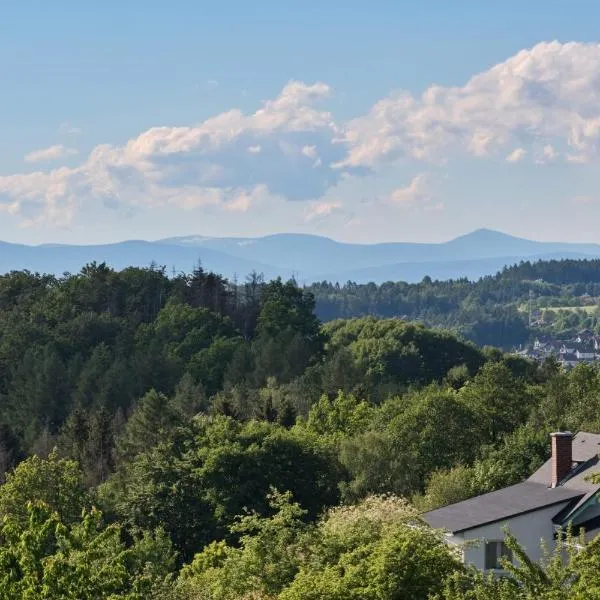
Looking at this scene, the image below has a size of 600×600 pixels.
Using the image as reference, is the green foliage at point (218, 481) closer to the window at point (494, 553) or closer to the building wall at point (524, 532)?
the building wall at point (524, 532)

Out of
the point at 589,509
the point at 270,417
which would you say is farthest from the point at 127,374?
the point at 589,509

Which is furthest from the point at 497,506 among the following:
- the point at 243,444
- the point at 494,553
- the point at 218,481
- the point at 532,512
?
the point at 243,444

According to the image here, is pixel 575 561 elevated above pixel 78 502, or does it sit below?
above

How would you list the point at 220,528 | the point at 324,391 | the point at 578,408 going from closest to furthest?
1. the point at 220,528
2. the point at 578,408
3. the point at 324,391

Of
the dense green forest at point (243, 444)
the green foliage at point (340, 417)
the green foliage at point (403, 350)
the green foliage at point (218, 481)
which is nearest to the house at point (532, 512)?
the dense green forest at point (243, 444)

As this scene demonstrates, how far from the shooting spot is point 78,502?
54938 mm

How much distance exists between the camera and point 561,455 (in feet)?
129

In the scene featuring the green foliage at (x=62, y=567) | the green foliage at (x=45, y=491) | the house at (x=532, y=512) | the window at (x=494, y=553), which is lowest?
the green foliage at (x=45, y=491)

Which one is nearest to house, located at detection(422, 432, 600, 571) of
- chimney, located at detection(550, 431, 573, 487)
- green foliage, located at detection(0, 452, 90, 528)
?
chimney, located at detection(550, 431, 573, 487)

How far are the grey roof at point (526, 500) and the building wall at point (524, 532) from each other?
0.58 feet

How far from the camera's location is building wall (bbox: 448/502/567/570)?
3416 cm

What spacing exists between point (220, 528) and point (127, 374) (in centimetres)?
6031

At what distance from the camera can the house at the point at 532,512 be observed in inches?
1352

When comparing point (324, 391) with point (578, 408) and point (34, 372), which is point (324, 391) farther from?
point (578, 408)
